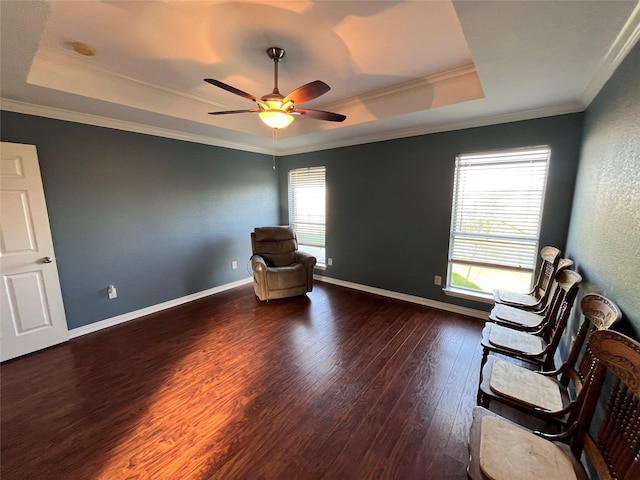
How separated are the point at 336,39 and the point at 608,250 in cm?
232

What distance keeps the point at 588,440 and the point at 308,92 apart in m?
2.45

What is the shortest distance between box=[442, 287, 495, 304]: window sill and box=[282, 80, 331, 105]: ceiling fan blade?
2882 millimetres

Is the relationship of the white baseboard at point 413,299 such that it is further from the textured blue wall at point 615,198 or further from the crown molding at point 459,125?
the crown molding at point 459,125

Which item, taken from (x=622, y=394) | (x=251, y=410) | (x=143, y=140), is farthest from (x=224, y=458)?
(x=143, y=140)

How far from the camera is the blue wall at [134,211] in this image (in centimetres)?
273

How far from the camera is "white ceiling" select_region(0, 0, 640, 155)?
1468 millimetres

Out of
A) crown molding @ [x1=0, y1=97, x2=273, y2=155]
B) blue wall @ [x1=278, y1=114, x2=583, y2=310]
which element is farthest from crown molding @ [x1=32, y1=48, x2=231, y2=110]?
blue wall @ [x1=278, y1=114, x2=583, y2=310]

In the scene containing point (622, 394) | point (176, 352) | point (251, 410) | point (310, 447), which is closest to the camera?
point (622, 394)

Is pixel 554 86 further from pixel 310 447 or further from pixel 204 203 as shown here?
pixel 204 203

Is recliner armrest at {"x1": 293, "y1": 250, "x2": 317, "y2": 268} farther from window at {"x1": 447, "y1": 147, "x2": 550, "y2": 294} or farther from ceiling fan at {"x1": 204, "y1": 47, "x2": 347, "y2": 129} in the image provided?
ceiling fan at {"x1": 204, "y1": 47, "x2": 347, "y2": 129}

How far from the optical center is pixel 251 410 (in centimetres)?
184

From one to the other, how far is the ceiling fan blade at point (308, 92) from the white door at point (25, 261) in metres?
2.62

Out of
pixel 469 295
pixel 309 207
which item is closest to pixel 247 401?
pixel 469 295

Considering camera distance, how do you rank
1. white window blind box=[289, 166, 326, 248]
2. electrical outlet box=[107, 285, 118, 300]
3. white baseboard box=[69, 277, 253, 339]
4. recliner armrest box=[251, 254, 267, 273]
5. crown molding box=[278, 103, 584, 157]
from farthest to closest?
1. white window blind box=[289, 166, 326, 248]
2. recliner armrest box=[251, 254, 267, 273]
3. electrical outlet box=[107, 285, 118, 300]
4. white baseboard box=[69, 277, 253, 339]
5. crown molding box=[278, 103, 584, 157]
